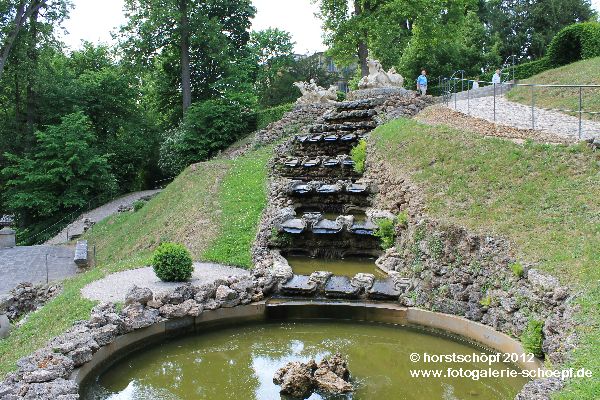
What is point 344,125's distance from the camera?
23.4 m

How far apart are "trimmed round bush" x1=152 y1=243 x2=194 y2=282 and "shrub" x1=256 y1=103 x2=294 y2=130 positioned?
19680 millimetres

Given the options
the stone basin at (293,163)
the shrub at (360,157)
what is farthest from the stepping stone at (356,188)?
the stone basin at (293,163)

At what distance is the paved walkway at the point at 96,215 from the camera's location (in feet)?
86.3

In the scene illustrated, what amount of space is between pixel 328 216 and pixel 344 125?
7.54 m

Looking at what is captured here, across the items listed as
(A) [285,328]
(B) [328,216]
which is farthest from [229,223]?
(A) [285,328]

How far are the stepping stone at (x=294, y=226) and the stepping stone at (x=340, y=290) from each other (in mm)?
2921

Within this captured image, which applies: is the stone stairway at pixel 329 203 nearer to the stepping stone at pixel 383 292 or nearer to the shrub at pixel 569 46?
the stepping stone at pixel 383 292

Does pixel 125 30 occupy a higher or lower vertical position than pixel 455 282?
higher

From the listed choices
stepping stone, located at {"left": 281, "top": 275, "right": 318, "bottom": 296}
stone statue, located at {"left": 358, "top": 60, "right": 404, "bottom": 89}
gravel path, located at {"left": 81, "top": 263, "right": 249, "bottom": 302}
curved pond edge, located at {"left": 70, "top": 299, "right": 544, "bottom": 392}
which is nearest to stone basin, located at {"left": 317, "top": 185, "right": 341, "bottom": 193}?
gravel path, located at {"left": 81, "top": 263, "right": 249, "bottom": 302}

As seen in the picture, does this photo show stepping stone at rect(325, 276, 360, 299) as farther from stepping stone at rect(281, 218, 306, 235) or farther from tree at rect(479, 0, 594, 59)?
tree at rect(479, 0, 594, 59)

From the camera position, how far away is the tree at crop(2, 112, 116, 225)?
2925 cm

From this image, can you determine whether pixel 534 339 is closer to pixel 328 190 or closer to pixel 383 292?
pixel 383 292

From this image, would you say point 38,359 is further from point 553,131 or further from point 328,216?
point 553,131

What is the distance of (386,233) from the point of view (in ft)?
45.3
